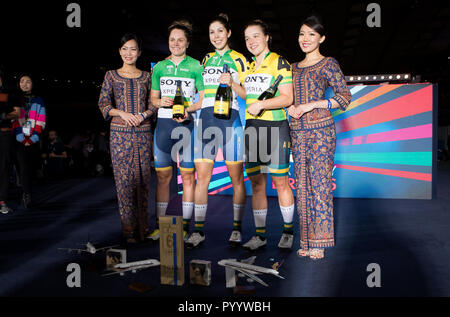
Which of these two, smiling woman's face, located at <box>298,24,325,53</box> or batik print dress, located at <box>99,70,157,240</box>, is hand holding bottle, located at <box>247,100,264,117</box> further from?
batik print dress, located at <box>99,70,157,240</box>

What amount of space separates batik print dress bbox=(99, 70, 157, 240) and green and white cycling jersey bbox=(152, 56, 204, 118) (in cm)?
17

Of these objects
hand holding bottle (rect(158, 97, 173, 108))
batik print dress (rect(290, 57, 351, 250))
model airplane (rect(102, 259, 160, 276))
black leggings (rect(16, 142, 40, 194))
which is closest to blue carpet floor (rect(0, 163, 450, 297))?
model airplane (rect(102, 259, 160, 276))

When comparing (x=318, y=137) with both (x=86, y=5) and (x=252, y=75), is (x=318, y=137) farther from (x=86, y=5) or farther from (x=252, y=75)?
(x=86, y=5)

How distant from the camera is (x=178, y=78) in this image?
296cm

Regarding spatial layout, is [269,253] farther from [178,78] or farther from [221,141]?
[178,78]

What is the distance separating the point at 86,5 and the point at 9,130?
3.08 metres

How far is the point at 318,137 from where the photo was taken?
2551mm

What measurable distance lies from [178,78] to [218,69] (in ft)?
1.20

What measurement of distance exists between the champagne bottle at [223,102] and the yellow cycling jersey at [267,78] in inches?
6.0

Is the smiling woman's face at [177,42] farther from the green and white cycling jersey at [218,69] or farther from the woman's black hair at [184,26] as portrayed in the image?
the green and white cycling jersey at [218,69]

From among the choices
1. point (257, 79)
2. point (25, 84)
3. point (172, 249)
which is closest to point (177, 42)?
point (257, 79)

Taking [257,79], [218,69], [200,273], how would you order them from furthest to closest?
[218,69]
[257,79]
[200,273]

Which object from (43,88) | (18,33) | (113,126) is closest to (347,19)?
(18,33)

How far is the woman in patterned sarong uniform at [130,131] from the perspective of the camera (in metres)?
3.04
